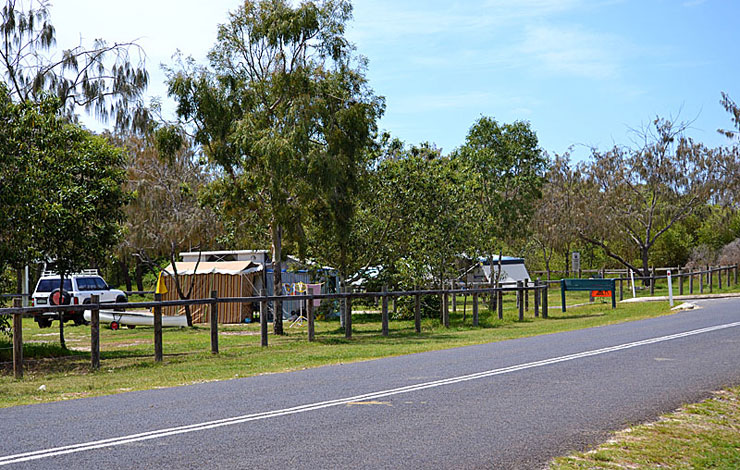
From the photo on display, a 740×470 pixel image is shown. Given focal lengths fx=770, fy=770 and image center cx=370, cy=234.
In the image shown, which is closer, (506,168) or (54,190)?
(54,190)

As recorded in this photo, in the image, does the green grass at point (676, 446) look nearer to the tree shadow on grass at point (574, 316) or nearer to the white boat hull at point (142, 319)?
the tree shadow on grass at point (574, 316)

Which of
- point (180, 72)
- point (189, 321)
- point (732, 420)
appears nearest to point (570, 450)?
point (732, 420)

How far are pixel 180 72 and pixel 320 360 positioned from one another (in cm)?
1117

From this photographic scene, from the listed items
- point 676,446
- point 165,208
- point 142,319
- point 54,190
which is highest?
point 165,208

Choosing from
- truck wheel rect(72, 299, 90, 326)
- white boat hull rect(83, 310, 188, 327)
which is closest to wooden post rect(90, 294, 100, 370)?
white boat hull rect(83, 310, 188, 327)

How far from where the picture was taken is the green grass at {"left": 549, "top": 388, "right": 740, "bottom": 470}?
6102mm

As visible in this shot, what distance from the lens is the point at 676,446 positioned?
6703 mm

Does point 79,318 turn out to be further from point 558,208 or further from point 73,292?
point 558,208

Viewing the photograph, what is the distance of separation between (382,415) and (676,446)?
2.73 metres

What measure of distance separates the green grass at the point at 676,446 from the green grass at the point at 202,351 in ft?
21.2

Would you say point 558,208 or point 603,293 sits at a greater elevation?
point 558,208

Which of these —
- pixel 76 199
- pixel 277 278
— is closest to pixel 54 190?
pixel 76 199

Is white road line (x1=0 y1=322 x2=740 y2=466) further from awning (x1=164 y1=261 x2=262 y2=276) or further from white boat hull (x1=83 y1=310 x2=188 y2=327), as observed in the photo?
awning (x1=164 y1=261 x2=262 y2=276)

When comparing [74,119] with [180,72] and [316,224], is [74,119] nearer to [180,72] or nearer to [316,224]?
[180,72]
